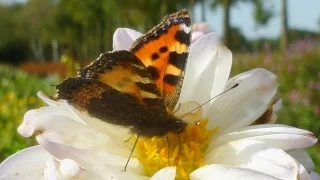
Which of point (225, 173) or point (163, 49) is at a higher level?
point (163, 49)

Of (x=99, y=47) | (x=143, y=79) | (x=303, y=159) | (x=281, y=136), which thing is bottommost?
(x=99, y=47)

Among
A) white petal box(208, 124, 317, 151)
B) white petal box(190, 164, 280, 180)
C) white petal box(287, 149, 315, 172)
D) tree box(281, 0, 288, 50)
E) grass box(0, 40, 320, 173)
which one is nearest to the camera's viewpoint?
white petal box(190, 164, 280, 180)

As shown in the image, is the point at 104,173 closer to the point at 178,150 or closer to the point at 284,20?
the point at 178,150

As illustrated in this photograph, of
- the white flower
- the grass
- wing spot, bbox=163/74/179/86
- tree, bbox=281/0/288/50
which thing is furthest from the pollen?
tree, bbox=281/0/288/50

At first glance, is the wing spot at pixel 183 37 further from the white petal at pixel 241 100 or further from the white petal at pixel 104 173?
the white petal at pixel 104 173

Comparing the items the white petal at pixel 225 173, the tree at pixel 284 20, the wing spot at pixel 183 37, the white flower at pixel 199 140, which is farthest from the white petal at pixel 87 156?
the tree at pixel 284 20

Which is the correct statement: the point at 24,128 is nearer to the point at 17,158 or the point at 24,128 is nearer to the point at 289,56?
the point at 17,158

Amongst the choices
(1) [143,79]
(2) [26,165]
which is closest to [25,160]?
(2) [26,165]

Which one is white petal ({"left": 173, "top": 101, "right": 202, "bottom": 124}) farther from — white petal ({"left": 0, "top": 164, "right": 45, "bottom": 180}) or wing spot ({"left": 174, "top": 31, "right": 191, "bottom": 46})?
white petal ({"left": 0, "top": 164, "right": 45, "bottom": 180})
